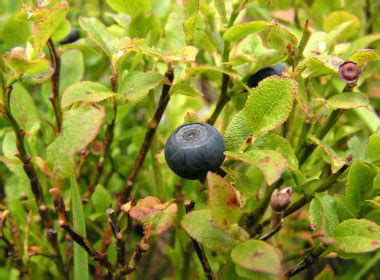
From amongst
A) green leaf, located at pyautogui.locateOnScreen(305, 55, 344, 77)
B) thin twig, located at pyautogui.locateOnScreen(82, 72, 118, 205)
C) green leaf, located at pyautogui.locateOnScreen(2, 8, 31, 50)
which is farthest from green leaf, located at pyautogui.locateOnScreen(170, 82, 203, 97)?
green leaf, located at pyautogui.locateOnScreen(2, 8, 31, 50)

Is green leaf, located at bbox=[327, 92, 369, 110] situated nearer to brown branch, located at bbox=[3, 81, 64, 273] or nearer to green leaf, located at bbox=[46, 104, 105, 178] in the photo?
green leaf, located at bbox=[46, 104, 105, 178]

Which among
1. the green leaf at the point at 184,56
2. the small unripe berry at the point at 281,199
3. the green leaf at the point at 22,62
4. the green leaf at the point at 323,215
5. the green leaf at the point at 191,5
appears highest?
the green leaf at the point at 191,5

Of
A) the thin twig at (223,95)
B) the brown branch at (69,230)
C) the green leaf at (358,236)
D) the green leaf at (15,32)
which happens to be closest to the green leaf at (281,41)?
the thin twig at (223,95)

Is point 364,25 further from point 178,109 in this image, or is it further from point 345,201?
point 345,201

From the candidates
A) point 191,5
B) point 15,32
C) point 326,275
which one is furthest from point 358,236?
point 15,32

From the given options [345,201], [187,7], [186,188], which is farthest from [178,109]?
[345,201]

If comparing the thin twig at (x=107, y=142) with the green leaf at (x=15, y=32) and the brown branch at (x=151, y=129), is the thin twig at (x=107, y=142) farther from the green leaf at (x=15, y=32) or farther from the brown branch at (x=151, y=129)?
the green leaf at (x=15, y=32)
